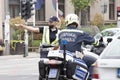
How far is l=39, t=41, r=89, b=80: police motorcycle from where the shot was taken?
985 cm

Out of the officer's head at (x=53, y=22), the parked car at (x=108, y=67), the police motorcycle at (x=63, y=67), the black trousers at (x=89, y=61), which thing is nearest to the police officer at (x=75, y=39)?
the black trousers at (x=89, y=61)

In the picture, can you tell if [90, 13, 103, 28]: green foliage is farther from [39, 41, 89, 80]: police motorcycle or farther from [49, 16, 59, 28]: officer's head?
[39, 41, 89, 80]: police motorcycle

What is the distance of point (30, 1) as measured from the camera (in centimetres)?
3133

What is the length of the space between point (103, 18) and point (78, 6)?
3814mm

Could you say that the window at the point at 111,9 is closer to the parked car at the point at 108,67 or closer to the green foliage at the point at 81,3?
the green foliage at the point at 81,3

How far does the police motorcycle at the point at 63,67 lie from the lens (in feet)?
32.3

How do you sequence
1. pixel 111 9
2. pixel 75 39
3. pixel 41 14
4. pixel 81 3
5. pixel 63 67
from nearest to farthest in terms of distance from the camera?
pixel 63 67 → pixel 75 39 → pixel 81 3 → pixel 41 14 → pixel 111 9

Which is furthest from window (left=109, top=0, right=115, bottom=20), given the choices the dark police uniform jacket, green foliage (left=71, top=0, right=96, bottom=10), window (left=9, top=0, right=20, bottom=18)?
the dark police uniform jacket

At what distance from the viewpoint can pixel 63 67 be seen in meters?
9.92

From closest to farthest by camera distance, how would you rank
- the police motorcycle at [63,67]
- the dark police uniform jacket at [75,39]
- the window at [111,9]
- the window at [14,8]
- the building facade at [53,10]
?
the police motorcycle at [63,67]
the dark police uniform jacket at [75,39]
the building facade at [53,10]
the window at [14,8]
the window at [111,9]

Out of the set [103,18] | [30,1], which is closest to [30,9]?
[30,1]

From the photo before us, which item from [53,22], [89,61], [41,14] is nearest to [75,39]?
[89,61]

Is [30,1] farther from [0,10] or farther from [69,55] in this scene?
[69,55]

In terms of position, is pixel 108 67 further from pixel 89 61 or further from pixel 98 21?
pixel 98 21
